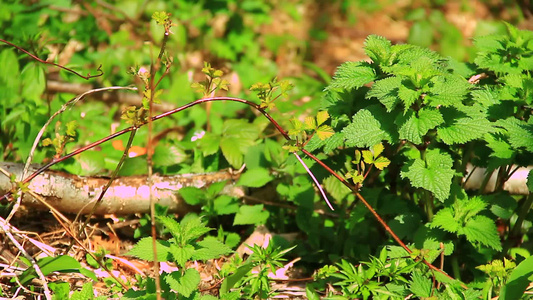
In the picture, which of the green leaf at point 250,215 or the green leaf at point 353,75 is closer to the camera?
the green leaf at point 353,75

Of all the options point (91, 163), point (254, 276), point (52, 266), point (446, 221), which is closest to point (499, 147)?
point (446, 221)

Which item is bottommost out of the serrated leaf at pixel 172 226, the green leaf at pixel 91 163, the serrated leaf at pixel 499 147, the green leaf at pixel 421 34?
the serrated leaf at pixel 172 226

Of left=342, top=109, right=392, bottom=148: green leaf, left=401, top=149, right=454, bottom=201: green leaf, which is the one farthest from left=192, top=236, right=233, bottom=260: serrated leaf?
left=401, top=149, right=454, bottom=201: green leaf

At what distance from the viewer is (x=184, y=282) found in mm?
1889

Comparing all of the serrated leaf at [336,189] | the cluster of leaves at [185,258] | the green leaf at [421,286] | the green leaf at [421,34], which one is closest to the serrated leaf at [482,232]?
the green leaf at [421,286]

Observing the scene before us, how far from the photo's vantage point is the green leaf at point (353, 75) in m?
2.03

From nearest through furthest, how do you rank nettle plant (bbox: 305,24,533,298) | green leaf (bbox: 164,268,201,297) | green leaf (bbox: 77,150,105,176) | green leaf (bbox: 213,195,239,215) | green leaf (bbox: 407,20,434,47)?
green leaf (bbox: 164,268,201,297) < nettle plant (bbox: 305,24,533,298) < green leaf (bbox: 213,195,239,215) < green leaf (bbox: 77,150,105,176) < green leaf (bbox: 407,20,434,47)

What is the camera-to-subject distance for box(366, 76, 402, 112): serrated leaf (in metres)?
1.93

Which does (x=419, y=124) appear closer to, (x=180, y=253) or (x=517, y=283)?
(x=517, y=283)

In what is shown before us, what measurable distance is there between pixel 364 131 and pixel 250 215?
2.81 feet

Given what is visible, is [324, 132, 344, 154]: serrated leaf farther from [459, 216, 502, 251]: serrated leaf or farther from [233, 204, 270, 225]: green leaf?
[233, 204, 270, 225]: green leaf

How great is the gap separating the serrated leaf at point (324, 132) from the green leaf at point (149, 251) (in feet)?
2.10

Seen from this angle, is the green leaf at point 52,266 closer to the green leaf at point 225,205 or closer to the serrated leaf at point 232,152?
the green leaf at point 225,205

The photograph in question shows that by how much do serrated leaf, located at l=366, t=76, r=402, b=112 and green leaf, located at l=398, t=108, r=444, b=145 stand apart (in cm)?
7
